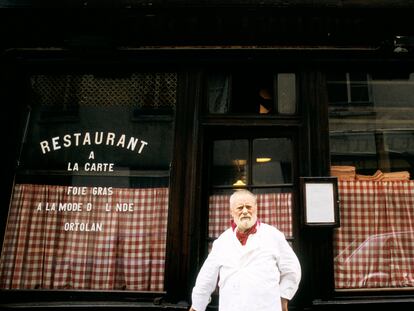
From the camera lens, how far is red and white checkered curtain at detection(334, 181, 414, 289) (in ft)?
15.6

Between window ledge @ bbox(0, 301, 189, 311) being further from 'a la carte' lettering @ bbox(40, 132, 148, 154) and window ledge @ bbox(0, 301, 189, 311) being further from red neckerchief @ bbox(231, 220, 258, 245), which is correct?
'a la carte' lettering @ bbox(40, 132, 148, 154)

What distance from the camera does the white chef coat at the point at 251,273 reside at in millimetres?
3277

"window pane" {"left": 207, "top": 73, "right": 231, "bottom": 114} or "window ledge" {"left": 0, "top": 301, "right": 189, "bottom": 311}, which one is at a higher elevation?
"window pane" {"left": 207, "top": 73, "right": 231, "bottom": 114}

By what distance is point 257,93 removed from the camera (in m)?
5.28

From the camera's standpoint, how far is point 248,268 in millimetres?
3359

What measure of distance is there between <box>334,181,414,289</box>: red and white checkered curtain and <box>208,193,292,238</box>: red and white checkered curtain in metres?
0.59

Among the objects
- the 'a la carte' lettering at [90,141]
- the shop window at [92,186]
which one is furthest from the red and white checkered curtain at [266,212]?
the 'a la carte' lettering at [90,141]

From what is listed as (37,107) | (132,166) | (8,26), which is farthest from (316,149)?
(8,26)

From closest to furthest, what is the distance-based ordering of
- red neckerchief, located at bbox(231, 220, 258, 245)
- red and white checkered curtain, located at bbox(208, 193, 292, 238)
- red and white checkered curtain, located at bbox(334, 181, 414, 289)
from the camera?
red neckerchief, located at bbox(231, 220, 258, 245) < red and white checkered curtain, located at bbox(334, 181, 414, 289) < red and white checkered curtain, located at bbox(208, 193, 292, 238)

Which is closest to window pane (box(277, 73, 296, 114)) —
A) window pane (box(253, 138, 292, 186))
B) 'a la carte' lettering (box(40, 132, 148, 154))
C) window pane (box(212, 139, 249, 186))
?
window pane (box(253, 138, 292, 186))

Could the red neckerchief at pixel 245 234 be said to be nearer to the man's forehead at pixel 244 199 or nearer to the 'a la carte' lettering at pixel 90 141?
the man's forehead at pixel 244 199

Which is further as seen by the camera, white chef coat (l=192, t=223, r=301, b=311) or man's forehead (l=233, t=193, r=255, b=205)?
man's forehead (l=233, t=193, r=255, b=205)

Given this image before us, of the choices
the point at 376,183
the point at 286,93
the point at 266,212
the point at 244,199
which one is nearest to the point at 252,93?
the point at 286,93

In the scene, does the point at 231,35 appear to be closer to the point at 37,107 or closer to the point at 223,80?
the point at 223,80
